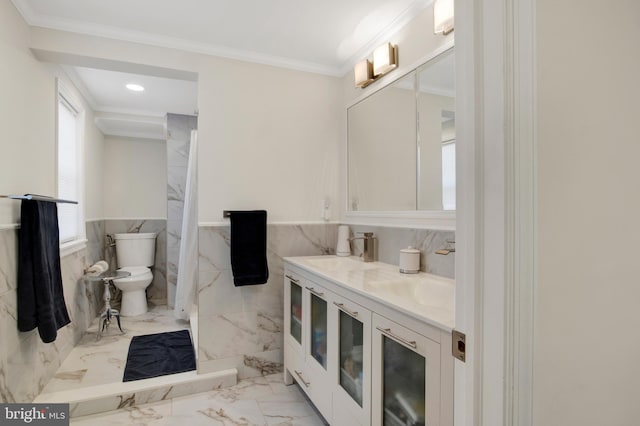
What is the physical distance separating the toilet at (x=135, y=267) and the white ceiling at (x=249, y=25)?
1.91 metres

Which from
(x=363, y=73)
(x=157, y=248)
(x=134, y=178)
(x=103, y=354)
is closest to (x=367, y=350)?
(x=363, y=73)

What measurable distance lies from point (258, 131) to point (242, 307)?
4.33 ft

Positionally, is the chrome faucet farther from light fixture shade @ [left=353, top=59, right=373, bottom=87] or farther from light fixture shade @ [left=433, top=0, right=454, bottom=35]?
light fixture shade @ [left=433, top=0, right=454, bottom=35]

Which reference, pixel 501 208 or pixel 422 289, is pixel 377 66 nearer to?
pixel 422 289

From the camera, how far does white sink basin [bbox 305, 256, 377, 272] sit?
2.10m

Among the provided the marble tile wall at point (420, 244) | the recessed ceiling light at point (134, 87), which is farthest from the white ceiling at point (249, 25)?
the marble tile wall at point (420, 244)

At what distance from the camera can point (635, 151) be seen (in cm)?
72

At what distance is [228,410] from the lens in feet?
6.77

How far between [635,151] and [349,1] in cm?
164

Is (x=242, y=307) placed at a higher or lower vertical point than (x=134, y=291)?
higher

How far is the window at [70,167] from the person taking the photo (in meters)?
2.67

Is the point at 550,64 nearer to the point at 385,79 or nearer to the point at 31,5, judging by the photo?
the point at 385,79

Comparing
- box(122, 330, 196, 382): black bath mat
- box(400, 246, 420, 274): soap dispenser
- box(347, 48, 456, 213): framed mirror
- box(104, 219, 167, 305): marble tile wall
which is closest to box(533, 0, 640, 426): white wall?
box(347, 48, 456, 213): framed mirror

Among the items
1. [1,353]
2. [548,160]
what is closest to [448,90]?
[548,160]
